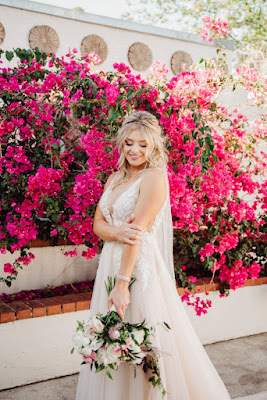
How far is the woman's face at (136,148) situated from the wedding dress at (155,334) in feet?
0.41

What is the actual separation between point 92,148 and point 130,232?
108 cm

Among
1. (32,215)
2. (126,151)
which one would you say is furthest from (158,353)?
(32,215)

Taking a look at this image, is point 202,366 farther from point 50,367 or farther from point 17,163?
point 17,163

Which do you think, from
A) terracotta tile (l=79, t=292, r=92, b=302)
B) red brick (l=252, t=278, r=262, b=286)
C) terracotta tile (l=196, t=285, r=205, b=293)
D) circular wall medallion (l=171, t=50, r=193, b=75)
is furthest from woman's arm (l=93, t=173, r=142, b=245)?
circular wall medallion (l=171, t=50, r=193, b=75)

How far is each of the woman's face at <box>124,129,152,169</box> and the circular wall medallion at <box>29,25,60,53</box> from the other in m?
3.69

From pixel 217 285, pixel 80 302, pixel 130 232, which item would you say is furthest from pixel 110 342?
pixel 217 285

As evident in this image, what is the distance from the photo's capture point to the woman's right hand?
7.29ft

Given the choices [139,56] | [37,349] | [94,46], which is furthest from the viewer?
[139,56]

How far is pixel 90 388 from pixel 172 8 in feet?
56.0

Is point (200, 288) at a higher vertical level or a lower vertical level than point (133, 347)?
lower

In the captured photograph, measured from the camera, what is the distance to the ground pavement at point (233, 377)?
3094 millimetres

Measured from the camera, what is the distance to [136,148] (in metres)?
2.45

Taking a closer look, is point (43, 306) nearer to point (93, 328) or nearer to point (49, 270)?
point (49, 270)

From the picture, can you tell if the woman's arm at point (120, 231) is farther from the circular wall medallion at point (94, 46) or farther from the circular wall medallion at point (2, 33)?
the circular wall medallion at point (94, 46)
